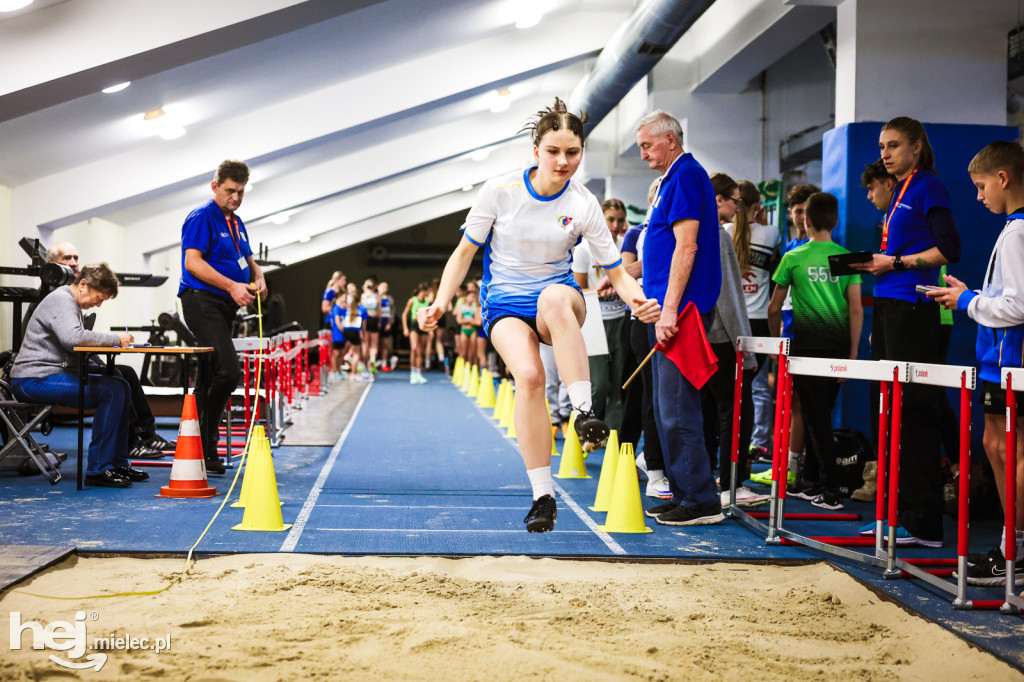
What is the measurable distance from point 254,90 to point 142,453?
5.49m

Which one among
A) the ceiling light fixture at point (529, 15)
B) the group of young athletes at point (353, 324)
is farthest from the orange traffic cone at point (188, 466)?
the group of young athletes at point (353, 324)

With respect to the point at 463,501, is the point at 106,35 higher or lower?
higher

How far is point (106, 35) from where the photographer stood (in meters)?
6.71

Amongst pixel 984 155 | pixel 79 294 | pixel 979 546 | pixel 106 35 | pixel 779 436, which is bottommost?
pixel 979 546

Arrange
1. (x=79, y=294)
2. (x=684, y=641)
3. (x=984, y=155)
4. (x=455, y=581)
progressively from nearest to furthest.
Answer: (x=684, y=641) < (x=455, y=581) < (x=984, y=155) < (x=79, y=294)

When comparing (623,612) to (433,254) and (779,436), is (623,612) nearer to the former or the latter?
(779,436)

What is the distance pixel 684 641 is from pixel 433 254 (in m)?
24.9

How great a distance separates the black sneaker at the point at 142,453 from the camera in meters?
6.49

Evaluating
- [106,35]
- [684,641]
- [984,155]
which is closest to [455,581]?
[684,641]

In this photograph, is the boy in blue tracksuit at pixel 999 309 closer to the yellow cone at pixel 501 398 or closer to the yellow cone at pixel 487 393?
the yellow cone at pixel 501 398

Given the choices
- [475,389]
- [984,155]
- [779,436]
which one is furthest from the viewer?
[475,389]

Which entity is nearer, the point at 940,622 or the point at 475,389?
the point at 940,622

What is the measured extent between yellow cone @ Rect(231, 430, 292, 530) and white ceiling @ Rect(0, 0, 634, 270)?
3829mm

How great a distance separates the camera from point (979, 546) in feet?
14.0
